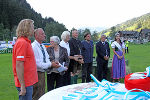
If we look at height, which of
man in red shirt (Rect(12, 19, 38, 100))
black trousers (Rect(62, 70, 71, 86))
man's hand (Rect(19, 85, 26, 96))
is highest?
man in red shirt (Rect(12, 19, 38, 100))

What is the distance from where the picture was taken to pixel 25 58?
2115 mm

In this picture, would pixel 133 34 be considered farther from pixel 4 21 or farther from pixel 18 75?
pixel 18 75

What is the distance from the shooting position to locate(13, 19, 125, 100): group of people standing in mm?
2127

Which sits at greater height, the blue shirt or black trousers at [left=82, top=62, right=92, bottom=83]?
the blue shirt

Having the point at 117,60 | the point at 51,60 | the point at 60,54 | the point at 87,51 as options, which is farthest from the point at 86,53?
the point at 51,60

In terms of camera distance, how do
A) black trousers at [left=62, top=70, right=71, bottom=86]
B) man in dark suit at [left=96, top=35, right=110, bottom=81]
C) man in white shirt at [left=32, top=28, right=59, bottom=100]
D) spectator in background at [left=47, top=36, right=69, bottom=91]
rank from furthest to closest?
man in dark suit at [left=96, top=35, right=110, bottom=81], black trousers at [left=62, top=70, right=71, bottom=86], spectator in background at [left=47, top=36, right=69, bottom=91], man in white shirt at [left=32, top=28, right=59, bottom=100]

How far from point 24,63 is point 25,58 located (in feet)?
0.23

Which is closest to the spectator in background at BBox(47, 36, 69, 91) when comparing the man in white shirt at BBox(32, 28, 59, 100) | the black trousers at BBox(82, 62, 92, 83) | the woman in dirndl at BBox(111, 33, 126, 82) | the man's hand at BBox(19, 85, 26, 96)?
the man in white shirt at BBox(32, 28, 59, 100)

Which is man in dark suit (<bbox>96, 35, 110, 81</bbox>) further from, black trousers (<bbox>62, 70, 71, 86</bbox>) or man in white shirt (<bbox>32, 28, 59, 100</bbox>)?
man in white shirt (<bbox>32, 28, 59, 100</bbox>)

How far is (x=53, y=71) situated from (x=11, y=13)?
210 feet

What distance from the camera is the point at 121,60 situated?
5879mm

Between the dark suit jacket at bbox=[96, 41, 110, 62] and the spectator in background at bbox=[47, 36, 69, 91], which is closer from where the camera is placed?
the spectator in background at bbox=[47, 36, 69, 91]

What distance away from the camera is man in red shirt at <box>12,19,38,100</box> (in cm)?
205

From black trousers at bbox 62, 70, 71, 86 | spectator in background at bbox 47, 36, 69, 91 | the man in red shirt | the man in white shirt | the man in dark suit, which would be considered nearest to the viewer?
the man in red shirt
